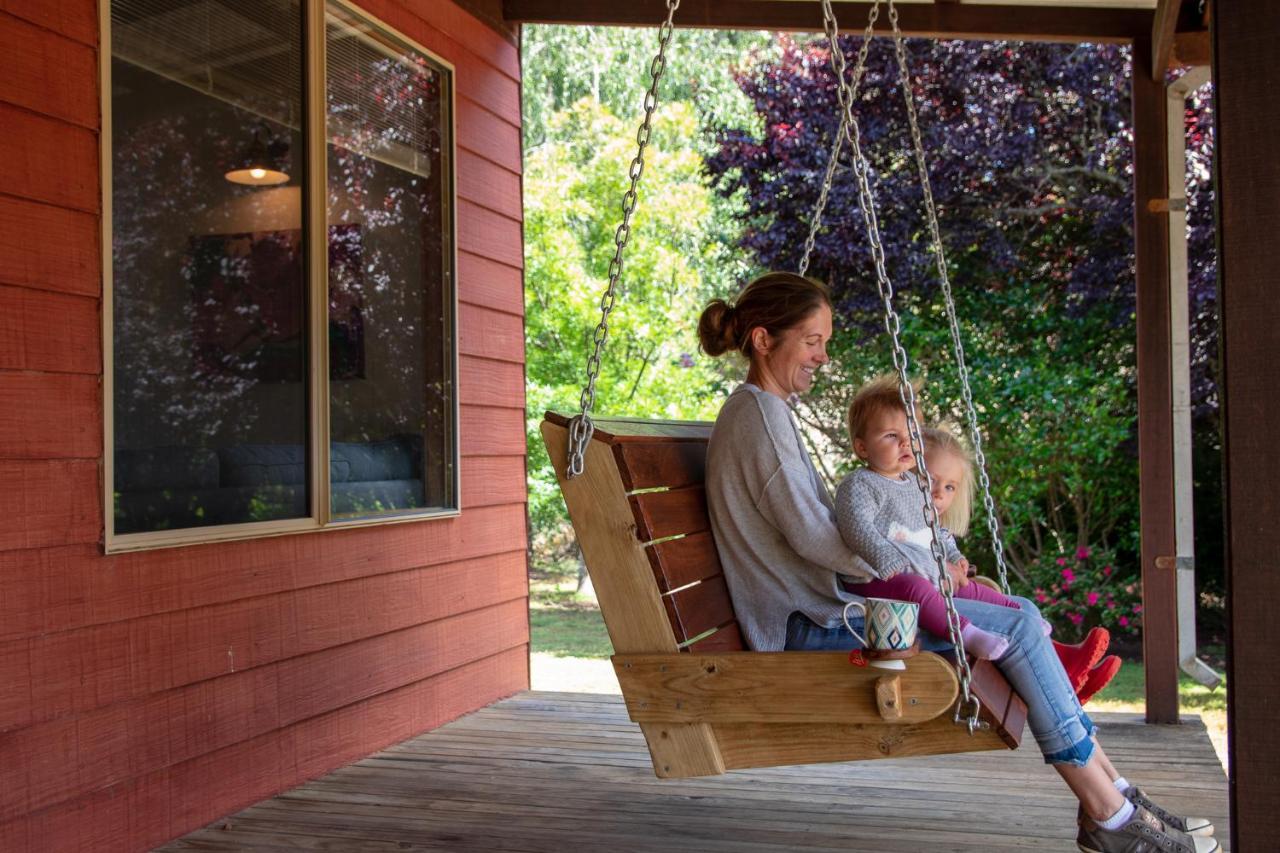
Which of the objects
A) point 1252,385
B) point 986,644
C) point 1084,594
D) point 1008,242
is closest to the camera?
point 1252,385

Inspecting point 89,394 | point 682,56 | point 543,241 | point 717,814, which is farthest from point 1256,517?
point 682,56

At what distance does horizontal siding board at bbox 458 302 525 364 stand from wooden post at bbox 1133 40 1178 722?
220cm

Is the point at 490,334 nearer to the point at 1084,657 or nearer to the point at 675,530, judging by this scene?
the point at 675,530

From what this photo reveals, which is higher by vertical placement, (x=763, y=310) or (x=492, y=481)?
(x=763, y=310)

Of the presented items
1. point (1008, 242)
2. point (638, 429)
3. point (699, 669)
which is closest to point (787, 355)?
point (638, 429)

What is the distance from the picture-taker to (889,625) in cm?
229

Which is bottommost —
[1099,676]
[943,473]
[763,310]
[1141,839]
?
[1141,839]

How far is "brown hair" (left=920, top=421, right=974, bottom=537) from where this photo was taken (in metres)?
2.97

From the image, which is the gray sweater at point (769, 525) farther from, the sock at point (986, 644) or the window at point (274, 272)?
the window at point (274, 272)

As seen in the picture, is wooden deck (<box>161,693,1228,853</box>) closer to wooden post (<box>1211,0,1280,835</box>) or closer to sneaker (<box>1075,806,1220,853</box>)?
sneaker (<box>1075,806,1220,853</box>)

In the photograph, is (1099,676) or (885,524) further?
(1099,676)

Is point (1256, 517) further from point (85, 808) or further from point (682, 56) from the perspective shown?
point (682, 56)

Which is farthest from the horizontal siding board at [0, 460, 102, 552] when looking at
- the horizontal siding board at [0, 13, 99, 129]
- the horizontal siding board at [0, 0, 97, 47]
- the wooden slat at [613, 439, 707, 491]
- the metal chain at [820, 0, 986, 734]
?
the metal chain at [820, 0, 986, 734]

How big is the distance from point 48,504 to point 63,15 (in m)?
1.03
